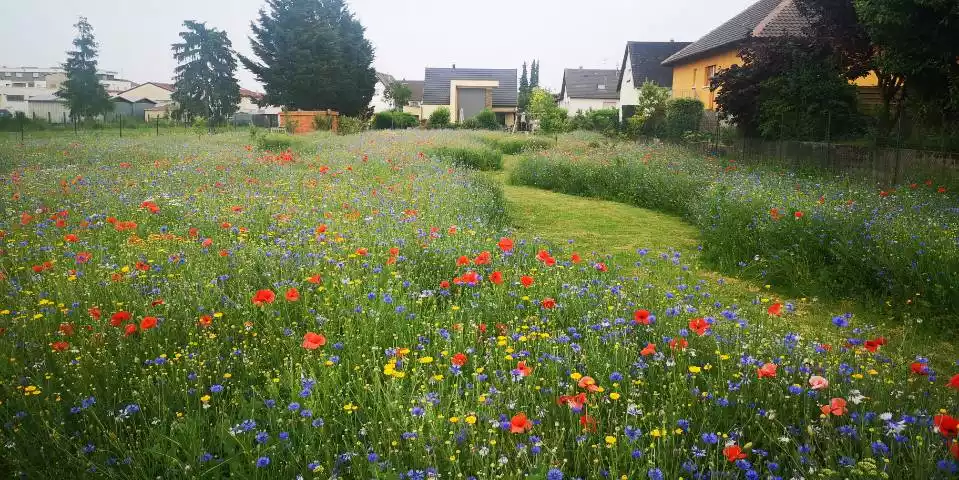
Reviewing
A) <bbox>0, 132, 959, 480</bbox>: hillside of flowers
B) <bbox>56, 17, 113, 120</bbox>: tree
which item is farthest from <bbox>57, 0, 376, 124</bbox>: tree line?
<bbox>0, 132, 959, 480</bbox>: hillside of flowers

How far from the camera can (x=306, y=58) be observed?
3841 cm

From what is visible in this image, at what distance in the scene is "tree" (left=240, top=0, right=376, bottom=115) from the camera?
38.6m

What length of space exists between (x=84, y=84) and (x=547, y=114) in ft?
126

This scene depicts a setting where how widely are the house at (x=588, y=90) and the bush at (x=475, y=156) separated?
132 feet

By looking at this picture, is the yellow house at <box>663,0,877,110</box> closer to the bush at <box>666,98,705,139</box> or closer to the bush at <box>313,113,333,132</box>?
the bush at <box>666,98,705,139</box>

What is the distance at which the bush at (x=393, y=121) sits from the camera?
44.3 metres

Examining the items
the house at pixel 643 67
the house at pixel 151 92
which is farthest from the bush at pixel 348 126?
Result: the house at pixel 151 92

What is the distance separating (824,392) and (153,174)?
1020cm

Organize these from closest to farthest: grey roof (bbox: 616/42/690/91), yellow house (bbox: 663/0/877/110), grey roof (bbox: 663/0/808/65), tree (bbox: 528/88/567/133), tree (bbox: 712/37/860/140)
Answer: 1. tree (bbox: 712/37/860/140)
2. grey roof (bbox: 663/0/808/65)
3. yellow house (bbox: 663/0/877/110)
4. tree (bbox: 528/88/567/133)
5. grey roof (bbox: 616/42/690/91)

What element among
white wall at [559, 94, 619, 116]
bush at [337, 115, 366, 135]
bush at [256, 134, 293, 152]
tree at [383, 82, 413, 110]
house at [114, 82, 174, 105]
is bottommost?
bush at [256, 134, 293, 152]

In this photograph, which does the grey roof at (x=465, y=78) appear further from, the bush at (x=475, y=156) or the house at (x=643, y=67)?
the bush at (x=475, y=156)

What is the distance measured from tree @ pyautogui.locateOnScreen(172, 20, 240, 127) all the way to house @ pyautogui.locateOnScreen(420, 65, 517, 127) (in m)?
16.7

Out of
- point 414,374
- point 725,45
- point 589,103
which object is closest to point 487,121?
point 725,45

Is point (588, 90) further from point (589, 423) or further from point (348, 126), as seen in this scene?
point (589, 423)
